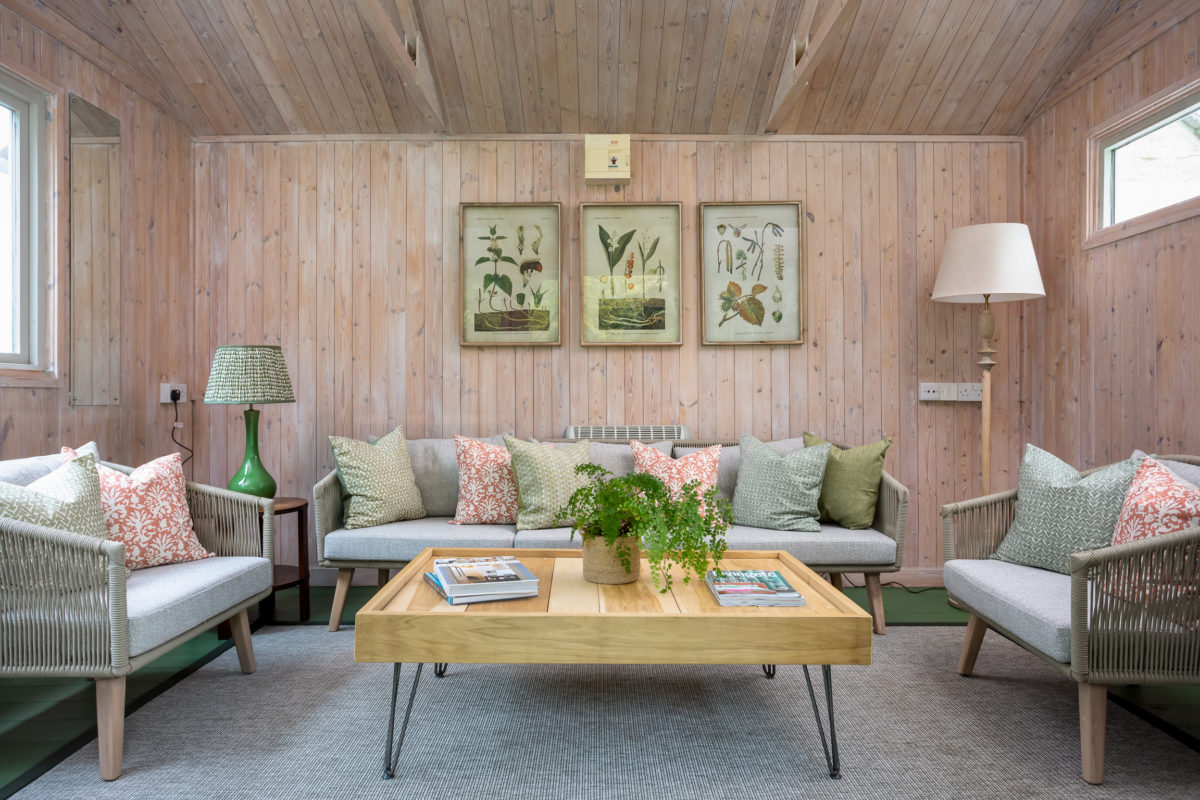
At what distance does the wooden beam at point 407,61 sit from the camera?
270cm

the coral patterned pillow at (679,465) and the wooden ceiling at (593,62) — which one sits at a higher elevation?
the wooden ceiling at (593,62)

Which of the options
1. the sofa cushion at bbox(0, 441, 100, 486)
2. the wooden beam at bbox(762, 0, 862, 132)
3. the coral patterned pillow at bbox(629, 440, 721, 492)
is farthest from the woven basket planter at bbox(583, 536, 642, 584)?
the wooden beam at bbox(762, 0, 862, 132)

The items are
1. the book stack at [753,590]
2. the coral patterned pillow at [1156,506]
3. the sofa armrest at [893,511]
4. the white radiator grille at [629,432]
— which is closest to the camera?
the book stack at [753,590]

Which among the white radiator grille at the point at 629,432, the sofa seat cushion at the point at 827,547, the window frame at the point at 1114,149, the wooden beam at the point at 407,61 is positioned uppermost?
the wooden beam at the point at 407,61

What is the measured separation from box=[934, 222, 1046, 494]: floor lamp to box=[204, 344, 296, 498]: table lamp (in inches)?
123

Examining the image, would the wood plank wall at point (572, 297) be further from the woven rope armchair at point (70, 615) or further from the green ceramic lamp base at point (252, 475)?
the woven rope armchair at point (70, 615)

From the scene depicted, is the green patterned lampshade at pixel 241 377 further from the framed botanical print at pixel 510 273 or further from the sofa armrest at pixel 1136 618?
the sofa armrest at pixel 1136 618

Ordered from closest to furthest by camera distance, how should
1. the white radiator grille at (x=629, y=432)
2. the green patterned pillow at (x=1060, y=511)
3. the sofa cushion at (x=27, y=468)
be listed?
the sofa cushion at (x=27, y=468), the green patterned pillow at (x=1060, y=511), the white radiator grille at (x=629, y=432)

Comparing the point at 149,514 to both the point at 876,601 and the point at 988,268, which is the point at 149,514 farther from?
the point at 988,268

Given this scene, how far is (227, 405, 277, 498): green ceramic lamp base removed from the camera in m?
3.03

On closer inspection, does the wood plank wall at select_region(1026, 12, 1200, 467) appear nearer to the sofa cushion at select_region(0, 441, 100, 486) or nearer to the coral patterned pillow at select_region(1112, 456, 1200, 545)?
the coral patterned pillow at select_region(1112, 456, 1200, 545)

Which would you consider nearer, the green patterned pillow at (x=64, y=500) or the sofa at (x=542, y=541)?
the green patterned pillow at (x=64, y=500)

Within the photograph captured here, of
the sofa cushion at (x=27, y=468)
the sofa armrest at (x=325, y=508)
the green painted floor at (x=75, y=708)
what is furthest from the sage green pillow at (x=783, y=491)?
the sofa cushion at (x=27, y=468)

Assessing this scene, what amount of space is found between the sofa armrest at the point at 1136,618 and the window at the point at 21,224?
3667mm
